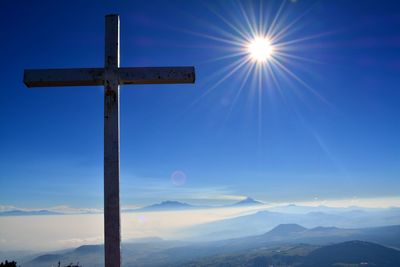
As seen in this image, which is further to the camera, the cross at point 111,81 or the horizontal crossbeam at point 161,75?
the horizontal crossbeam at point 161,75

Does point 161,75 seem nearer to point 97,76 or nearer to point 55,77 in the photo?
point 97,76

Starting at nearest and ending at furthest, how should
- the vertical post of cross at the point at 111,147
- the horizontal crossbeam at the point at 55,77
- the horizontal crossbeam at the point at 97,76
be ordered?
the vertical post of cross at the point at 111,147, the horizontal crossbeam at the point at 97,76, the horizontal crossbeam at the point at 55,77

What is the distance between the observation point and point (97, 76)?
6516 mm

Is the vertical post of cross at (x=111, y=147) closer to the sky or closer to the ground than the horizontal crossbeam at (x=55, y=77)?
closer to the ground

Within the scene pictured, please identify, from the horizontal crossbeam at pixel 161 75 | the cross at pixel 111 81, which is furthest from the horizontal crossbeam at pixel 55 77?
the horizontal crossbeam at pixel 161 75

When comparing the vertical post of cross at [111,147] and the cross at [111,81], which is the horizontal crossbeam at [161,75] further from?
the vertical post of cross at [111,147]

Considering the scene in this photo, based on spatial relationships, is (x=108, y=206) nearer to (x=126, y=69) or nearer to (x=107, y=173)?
(x=107, y=173)

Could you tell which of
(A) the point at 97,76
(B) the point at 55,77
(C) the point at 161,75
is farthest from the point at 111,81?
(B) the point at 55,77

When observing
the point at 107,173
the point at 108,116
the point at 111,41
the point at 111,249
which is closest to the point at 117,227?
the point at 111,249

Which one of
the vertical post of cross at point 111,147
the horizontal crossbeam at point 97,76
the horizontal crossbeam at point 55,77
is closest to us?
the vertical post of cross at point 111,147

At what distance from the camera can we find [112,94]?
6.40 metres

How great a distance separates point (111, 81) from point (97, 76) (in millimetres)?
275

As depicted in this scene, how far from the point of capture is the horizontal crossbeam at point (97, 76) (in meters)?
6.53

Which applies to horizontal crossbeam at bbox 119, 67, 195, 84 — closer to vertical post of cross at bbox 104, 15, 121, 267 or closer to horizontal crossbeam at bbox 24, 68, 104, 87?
vertical post of cross at bbox 104, 15, 121, 267
